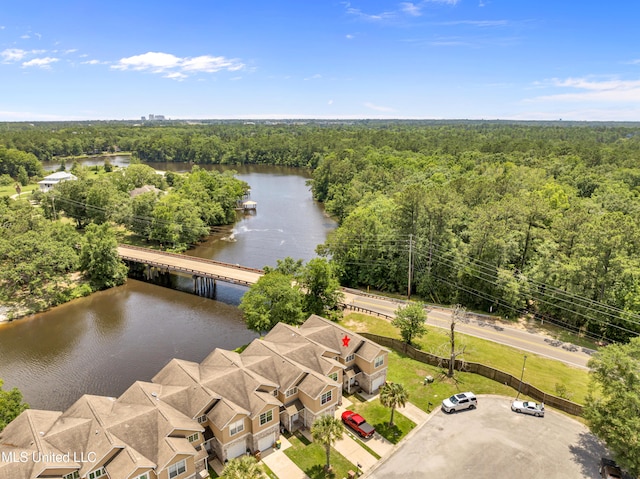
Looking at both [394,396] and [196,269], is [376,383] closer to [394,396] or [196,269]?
[394,396]

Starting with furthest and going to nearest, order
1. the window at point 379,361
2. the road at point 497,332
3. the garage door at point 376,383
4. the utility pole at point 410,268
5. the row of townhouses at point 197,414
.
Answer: the utility pole at point 410,268
the road at point 497,332
the garage door at point 376,383
the window at point 379,361
the row of townhouses at point 197,414

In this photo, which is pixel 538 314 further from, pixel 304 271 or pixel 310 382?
pixel 310 382

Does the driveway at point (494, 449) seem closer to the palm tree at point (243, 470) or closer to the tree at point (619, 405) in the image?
the tree at point (619, 405)

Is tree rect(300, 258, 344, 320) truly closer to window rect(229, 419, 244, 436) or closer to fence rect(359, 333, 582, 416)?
fence rect(359, 333, 582, 416)

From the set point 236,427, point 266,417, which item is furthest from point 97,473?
point 266,417

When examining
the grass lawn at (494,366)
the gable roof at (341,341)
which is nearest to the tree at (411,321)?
the grass lawn at (494,366)

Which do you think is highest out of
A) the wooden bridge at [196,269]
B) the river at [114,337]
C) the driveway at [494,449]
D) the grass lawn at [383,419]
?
the wooden bridge at [196,269]
